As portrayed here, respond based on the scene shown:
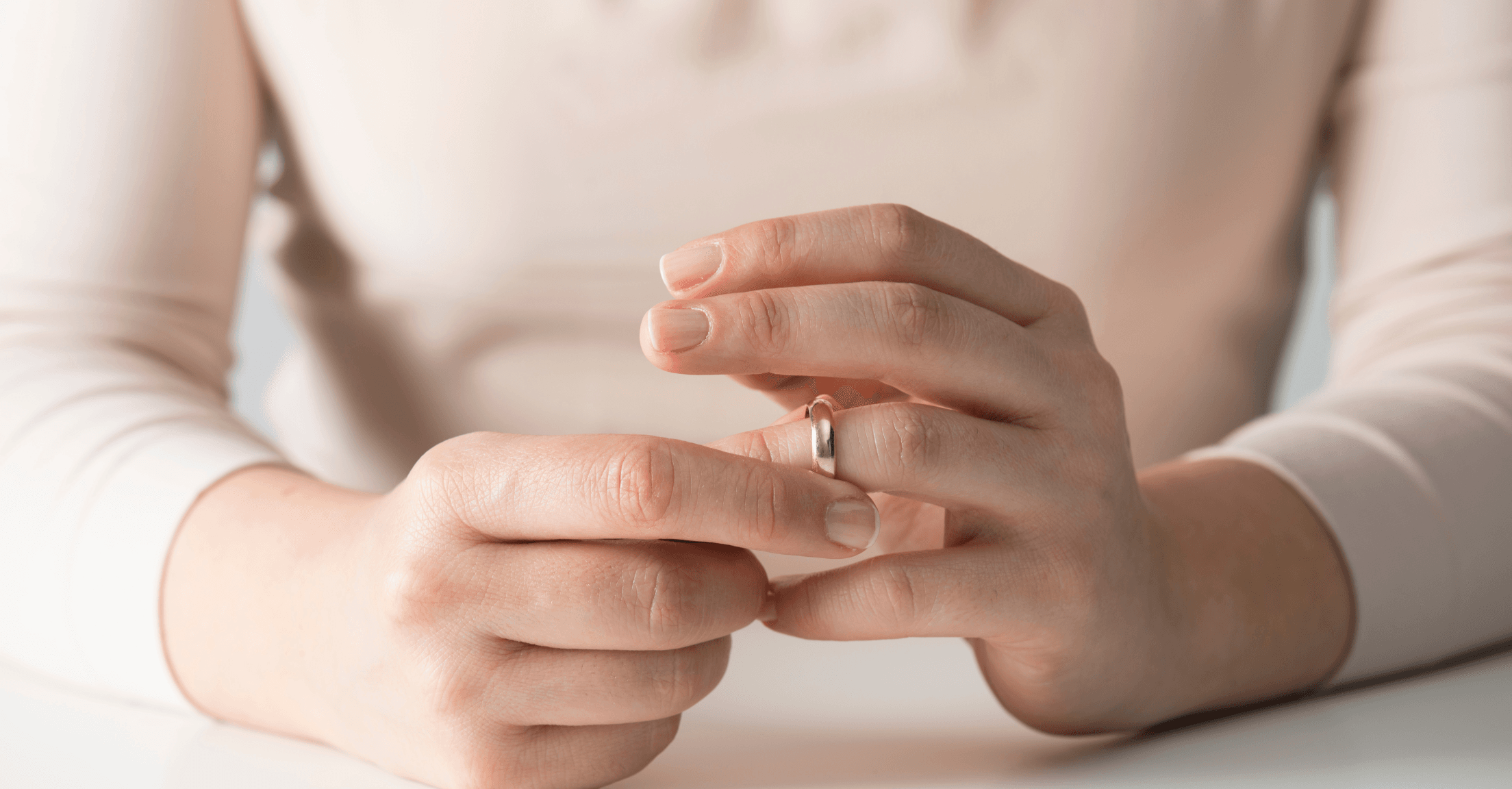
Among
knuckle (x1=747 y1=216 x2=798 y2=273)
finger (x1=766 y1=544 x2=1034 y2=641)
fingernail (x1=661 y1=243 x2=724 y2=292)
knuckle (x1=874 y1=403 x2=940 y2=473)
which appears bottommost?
finger (x1=766 y1=544 x2=1034 y2=641)

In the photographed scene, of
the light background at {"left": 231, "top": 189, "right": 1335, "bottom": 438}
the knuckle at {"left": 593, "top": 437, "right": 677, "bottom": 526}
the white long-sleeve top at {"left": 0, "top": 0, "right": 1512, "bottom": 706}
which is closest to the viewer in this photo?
the knuckle at {"left": 593, "top": 437, "right": 677, "bottom": 526}

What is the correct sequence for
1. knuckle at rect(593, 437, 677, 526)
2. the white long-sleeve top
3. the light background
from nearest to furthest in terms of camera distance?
1. knuckle at rect(593, 437, 677, 526)
2. the white long-sleeve top
3. the light background

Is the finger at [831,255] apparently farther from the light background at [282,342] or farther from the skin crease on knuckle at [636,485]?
the light background at [282,342]

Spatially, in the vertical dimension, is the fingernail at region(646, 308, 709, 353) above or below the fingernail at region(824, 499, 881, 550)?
above

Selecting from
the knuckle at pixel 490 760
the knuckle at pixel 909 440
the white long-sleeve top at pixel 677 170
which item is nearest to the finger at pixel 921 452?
the knuckle at pixel 909 440

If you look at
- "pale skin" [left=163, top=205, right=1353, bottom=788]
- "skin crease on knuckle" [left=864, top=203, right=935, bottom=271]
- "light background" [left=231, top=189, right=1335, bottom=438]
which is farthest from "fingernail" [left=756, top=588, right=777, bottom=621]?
"light background" [left=231, top=189, right=1335, bottom=438]

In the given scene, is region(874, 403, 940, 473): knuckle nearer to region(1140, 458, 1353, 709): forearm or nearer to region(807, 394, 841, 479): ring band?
region(807, 394, 841, 479): ring band

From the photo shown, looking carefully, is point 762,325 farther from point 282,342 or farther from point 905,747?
point 282,342

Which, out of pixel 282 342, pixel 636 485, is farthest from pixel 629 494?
pixel 282 342
